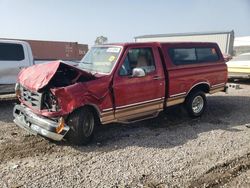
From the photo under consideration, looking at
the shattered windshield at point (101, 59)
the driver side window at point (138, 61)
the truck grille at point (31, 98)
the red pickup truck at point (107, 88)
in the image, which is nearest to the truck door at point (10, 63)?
the red pickup truck at point (107, 88)

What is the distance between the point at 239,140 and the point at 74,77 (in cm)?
358

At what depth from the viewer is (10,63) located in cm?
882

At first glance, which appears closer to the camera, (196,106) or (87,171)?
(87,171)

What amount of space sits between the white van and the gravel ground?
1815mm

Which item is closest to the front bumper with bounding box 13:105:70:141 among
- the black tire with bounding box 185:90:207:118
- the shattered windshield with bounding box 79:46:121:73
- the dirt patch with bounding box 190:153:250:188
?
the shattered windshield with bounding box 79:46:121:73

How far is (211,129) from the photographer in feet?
22.0

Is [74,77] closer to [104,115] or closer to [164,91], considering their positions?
[104,115]

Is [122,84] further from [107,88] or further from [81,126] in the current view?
[81,126]

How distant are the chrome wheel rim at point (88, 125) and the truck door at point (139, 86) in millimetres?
550

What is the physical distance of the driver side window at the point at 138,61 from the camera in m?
5.96

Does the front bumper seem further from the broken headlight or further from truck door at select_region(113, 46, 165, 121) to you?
truck door at select_region(113, 46, 165, 121)

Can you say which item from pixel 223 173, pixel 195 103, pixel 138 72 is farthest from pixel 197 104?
pixel 223 173

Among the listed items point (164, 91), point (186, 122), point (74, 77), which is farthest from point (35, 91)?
point (186, 122)

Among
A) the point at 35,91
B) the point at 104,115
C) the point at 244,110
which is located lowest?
the point at 244,110
